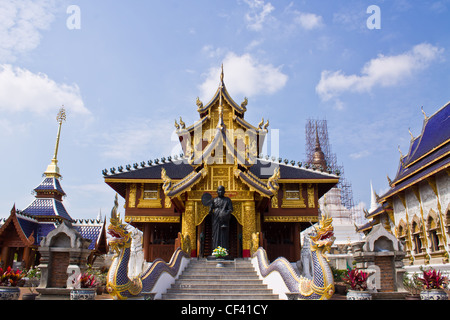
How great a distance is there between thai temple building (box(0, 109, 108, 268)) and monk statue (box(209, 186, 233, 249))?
824cm

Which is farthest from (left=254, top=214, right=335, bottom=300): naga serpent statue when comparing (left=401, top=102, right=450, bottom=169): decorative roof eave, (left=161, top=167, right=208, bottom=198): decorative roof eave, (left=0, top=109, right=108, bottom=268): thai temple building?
(left=0, top=109, right=108, bottom=268): thai temple building

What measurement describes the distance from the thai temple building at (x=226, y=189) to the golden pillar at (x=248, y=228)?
0.08 feet

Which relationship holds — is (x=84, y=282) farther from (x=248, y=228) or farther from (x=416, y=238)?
(x=416, y=238)

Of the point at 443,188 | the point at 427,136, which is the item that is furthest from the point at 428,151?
the point at 443,188

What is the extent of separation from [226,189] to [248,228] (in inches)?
74.1

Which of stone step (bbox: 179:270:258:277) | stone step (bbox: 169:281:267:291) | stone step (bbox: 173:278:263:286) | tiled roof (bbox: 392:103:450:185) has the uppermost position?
tiled roof (bbox: 392:103:450:185)

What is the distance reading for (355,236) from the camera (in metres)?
38.6

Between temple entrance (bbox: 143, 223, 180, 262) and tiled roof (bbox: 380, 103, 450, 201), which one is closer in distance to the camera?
tiled roof (bbox: 380, 103, 450, 201)

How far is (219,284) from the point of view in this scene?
32.3ft

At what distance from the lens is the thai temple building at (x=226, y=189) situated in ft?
45.3

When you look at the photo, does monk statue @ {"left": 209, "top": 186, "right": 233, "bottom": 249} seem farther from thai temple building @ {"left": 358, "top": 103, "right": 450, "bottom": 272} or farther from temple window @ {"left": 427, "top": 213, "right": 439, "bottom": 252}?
temple window @ {"left": 427, "top": 213, "right": 439, "bottom": 252}

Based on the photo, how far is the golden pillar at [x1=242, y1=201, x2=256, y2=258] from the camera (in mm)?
13617
